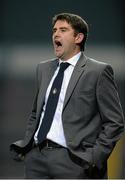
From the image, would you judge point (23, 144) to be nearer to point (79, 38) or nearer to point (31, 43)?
point (79, 38)

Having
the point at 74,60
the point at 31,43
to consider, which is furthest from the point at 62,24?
the point at 31,43

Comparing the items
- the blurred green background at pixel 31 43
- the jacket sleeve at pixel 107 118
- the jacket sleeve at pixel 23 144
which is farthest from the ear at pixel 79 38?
the blurred green background at pixel 31 43

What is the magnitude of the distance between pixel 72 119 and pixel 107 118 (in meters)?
0.21

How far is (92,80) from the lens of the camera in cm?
335

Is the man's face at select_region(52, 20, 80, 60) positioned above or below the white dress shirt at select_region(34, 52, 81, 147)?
above

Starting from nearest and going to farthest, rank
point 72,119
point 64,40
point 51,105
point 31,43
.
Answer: point 72,119 < point 51,105 < point 64,40 < point 31,43

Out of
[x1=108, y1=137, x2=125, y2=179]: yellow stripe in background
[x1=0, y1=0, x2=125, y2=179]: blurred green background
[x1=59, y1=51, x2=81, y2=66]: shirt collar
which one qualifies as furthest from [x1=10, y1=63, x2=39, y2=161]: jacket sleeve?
[x1=0, y1=0, x2=125, y2=179]: blurred green background

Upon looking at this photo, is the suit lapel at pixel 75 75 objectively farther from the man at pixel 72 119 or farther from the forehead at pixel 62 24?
the forehead at pixel 62 24

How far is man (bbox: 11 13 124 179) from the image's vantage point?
3.23 metres

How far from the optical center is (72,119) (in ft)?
10.8

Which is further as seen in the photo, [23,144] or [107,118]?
[23,144]

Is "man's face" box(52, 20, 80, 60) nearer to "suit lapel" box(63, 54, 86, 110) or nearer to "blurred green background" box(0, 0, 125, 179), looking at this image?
"suit lapel" box(63, 54, 86, 110)

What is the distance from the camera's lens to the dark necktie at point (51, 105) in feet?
10.9

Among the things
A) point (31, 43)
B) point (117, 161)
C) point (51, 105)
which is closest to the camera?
point (51, 105)
